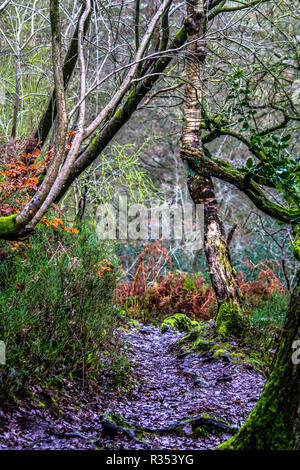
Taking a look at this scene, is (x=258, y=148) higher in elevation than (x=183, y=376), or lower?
higher

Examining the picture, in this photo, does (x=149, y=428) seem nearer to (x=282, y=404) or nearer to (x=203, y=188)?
(x=282, y=404)

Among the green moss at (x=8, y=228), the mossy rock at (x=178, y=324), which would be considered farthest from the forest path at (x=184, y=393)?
the green moss at (x=8, y=228)

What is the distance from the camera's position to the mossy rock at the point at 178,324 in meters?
6.41

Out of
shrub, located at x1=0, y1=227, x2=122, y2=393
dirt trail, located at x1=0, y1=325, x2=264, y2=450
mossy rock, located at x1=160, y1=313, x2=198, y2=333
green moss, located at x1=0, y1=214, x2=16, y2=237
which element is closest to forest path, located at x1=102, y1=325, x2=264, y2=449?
dirt trail, located at x1=0, y1=325, x2=264, y2=450

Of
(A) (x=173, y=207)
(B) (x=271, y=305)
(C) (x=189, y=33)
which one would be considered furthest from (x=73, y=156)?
(A) (x=173, y=207)

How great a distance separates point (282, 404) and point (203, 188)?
371 cm

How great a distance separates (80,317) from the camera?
12.0 feet

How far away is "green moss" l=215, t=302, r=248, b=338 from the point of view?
16.2 feet

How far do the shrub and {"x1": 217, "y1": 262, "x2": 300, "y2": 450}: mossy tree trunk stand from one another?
1580 millimetres

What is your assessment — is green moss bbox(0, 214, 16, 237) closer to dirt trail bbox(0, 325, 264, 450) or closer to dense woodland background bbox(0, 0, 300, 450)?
dense woodland background bbox(0, 0, 300, 450)

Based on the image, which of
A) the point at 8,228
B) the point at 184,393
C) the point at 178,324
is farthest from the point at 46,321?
the point at 178,324

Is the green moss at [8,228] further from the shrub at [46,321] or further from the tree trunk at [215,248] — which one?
the tree trunk at [215,248]
